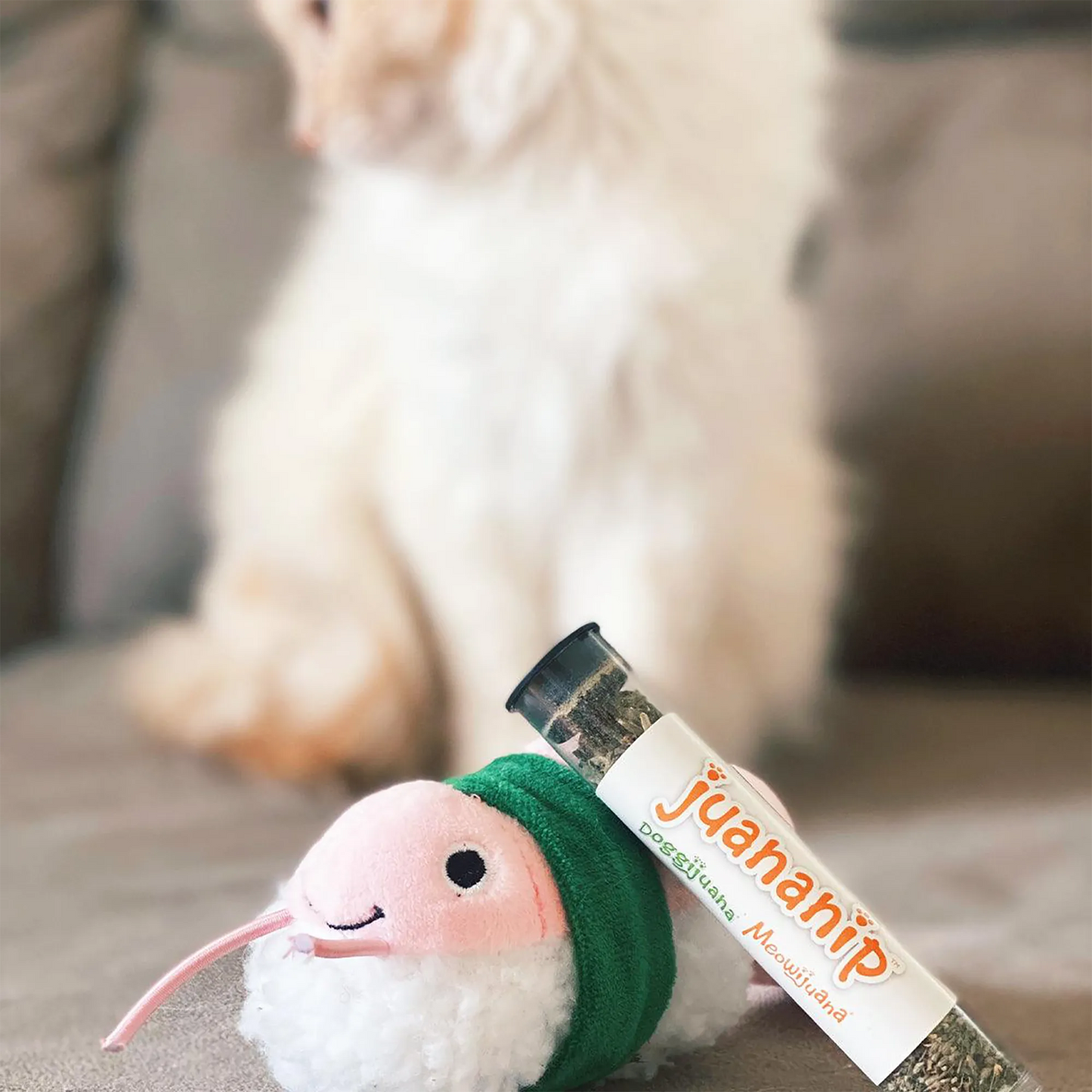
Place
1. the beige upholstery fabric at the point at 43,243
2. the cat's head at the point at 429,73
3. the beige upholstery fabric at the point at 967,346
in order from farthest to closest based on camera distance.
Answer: the beige upholstery fabric at the point at 43,243 → the beige upholstery fabric at the point at 967,346 → the cat's head at the point at 429,73

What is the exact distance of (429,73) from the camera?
896 mm

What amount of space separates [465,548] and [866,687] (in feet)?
1.63

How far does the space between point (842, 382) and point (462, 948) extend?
0.99 metres

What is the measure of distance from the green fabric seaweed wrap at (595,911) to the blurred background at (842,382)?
45 centimetres

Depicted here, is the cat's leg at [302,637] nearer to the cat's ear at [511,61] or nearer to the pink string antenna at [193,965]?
the cat's ear at [511,61]

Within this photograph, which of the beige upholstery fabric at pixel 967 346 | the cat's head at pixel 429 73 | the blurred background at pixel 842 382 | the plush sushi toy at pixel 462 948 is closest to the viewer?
the plush sushi toy at pixel 462 948

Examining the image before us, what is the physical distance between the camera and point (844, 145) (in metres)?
1.26

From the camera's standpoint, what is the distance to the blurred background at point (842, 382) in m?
0.99

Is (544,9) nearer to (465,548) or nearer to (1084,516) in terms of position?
(465,548)

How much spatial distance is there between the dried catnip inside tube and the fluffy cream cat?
44 centimetres

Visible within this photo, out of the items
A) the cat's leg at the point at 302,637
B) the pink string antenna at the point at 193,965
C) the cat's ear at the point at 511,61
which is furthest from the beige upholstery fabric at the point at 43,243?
the pink string antenna at the point at 193,965

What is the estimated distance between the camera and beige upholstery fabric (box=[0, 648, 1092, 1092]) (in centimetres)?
43

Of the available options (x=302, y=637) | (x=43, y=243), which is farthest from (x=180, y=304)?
(x=302, y=637)

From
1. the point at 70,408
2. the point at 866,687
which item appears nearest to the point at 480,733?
the point at 866,687
